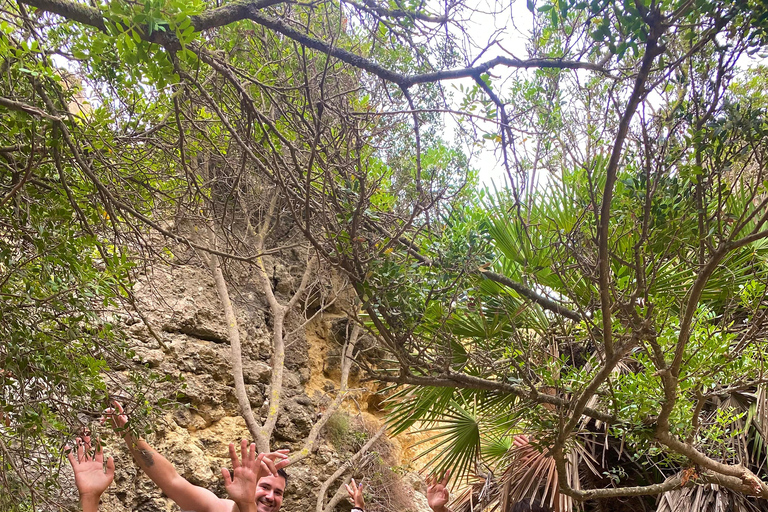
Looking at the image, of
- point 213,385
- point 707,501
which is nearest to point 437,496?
point 707,501

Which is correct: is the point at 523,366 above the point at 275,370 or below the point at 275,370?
below

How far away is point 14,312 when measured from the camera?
1690mm

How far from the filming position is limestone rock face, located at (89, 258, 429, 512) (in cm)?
468

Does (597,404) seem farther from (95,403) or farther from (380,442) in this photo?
(380,442)

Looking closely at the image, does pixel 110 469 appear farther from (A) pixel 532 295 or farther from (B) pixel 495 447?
(B) pixel 495 447

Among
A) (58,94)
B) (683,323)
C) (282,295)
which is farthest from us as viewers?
(282,295)

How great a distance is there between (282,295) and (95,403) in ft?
16.6

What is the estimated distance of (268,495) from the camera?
9.81 feet

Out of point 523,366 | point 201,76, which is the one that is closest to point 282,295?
point 201,76

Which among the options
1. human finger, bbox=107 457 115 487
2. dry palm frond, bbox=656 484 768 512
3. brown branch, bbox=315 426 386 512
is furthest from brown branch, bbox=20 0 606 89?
brown branch, bbox=315 426 386 512

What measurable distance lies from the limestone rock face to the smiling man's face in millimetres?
1546

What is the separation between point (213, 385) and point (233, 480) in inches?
123

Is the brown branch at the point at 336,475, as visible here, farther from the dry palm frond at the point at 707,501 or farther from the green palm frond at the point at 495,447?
the dry palm frond at the point at 707,501

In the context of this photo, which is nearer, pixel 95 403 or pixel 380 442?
pixel 95 403
